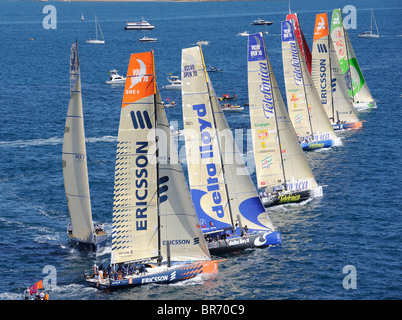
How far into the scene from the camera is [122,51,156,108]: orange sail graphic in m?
57.2

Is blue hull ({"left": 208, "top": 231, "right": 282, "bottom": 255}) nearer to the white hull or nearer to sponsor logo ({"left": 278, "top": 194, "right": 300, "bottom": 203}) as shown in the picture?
sponsor logo ({"left": 278, "top": 194, "right": 300, "bottom": 203})

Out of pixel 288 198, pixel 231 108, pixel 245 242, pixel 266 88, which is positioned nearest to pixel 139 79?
pixel 245 242

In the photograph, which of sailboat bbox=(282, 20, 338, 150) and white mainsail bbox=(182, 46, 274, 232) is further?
sailboat bbox=(282, 20, 338, 150)

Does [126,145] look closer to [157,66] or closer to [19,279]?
[19,279]

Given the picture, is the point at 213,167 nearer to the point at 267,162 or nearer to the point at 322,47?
the point at 267,162

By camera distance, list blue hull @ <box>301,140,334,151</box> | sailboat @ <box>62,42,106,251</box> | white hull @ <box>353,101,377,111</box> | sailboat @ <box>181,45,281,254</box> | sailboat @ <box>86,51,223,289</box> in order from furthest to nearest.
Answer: white hull @ <box>353,101,377,111</box> → blue hull @ <box>301,140,334,151</box> → sailboat @ <box>62,42,106,251</box> → sailboat @ <box>181,45,281,254</box> → sailboat @ <box>86,51,223,289</box>

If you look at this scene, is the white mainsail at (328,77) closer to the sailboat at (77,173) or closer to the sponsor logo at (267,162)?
the sponsor logo at (267,162)

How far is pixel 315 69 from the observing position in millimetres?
113750

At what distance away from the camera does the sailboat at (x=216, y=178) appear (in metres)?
66.5

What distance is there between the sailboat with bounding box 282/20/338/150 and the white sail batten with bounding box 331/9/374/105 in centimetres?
2794

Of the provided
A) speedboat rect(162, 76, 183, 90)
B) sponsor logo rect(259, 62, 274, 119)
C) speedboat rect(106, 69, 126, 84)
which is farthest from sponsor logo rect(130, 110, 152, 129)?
speedboat rect(106, 69, 126, 84)

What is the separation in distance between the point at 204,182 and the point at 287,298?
1452cm

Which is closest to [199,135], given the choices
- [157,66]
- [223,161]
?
[223,161]

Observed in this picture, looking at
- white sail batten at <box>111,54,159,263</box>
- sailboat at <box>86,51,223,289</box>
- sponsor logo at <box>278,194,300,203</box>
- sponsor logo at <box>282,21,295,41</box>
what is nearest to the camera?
white sail batten at <box>111,54,159,263</box>
